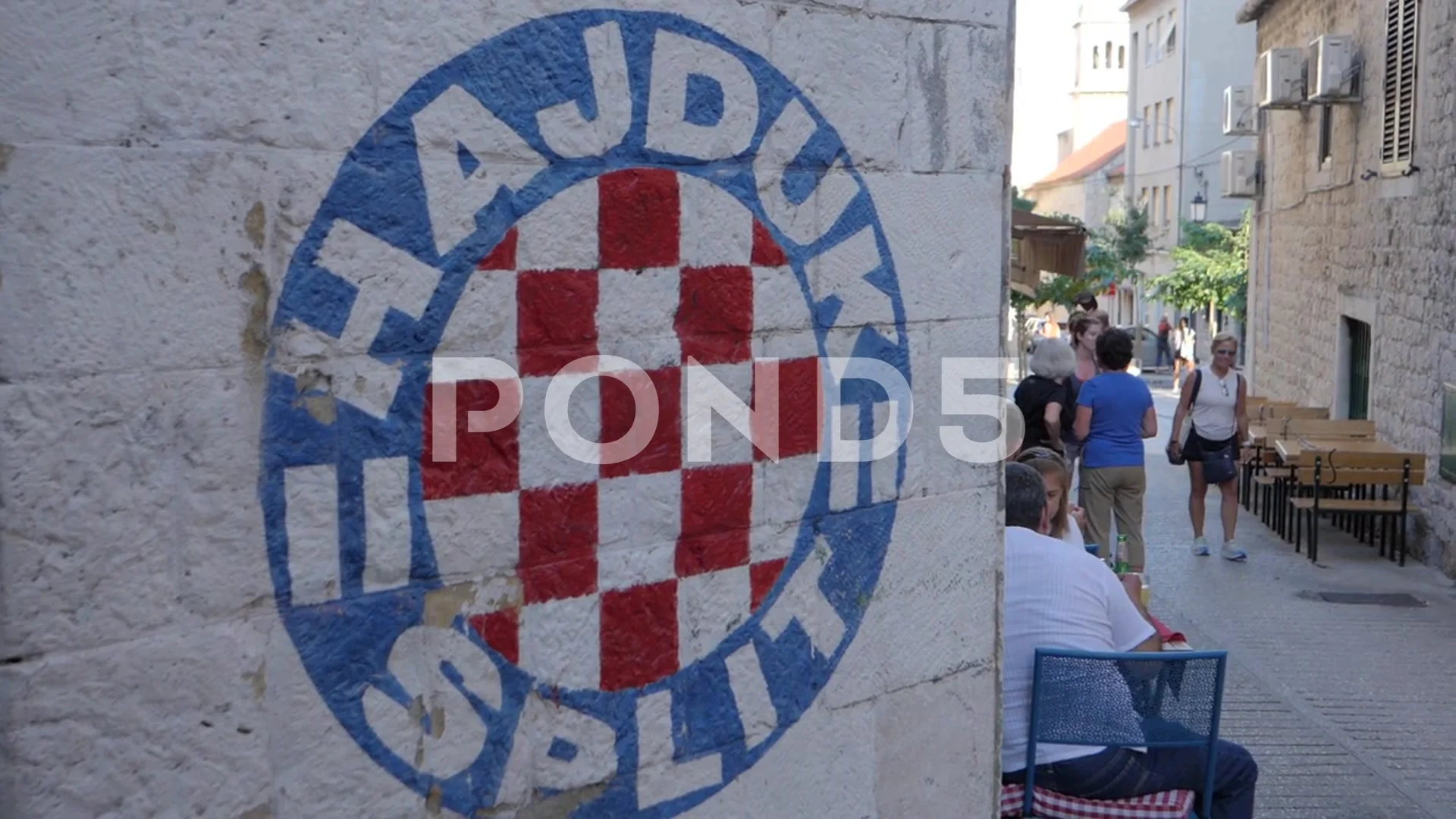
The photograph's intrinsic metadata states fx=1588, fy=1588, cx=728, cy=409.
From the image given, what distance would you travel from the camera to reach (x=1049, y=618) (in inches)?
161

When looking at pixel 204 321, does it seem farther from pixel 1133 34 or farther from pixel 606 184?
pixel 1133 34

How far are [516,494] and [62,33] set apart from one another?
1011 mm

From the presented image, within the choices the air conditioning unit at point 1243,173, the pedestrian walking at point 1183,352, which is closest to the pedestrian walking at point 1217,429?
the air conditioning unit at point 1243,173

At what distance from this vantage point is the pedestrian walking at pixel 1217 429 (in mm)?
10070

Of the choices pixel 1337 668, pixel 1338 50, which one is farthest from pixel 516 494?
pixel 1338 50

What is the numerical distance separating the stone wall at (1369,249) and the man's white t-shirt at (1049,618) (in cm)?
655

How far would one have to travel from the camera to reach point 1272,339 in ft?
60.4

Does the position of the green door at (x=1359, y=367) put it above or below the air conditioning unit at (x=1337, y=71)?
below

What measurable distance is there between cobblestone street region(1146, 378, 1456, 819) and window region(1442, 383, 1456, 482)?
2.14 feet

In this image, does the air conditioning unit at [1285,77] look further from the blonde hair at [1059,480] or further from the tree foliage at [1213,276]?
the tree foliage at [1213,276]

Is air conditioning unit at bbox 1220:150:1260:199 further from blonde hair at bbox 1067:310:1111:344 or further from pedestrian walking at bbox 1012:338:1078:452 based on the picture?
pedestrian walking at bbox 1012:338:1078:452

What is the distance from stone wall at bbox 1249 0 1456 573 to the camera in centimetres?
1038

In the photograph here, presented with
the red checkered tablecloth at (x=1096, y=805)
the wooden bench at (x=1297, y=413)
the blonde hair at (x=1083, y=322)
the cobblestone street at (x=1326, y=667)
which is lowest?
the cobblestone street at (x=1326, y=667)

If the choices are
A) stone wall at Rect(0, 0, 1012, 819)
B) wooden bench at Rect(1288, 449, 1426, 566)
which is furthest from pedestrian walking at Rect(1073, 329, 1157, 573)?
stone wall at Rect(0, 0, 1012, 819)
